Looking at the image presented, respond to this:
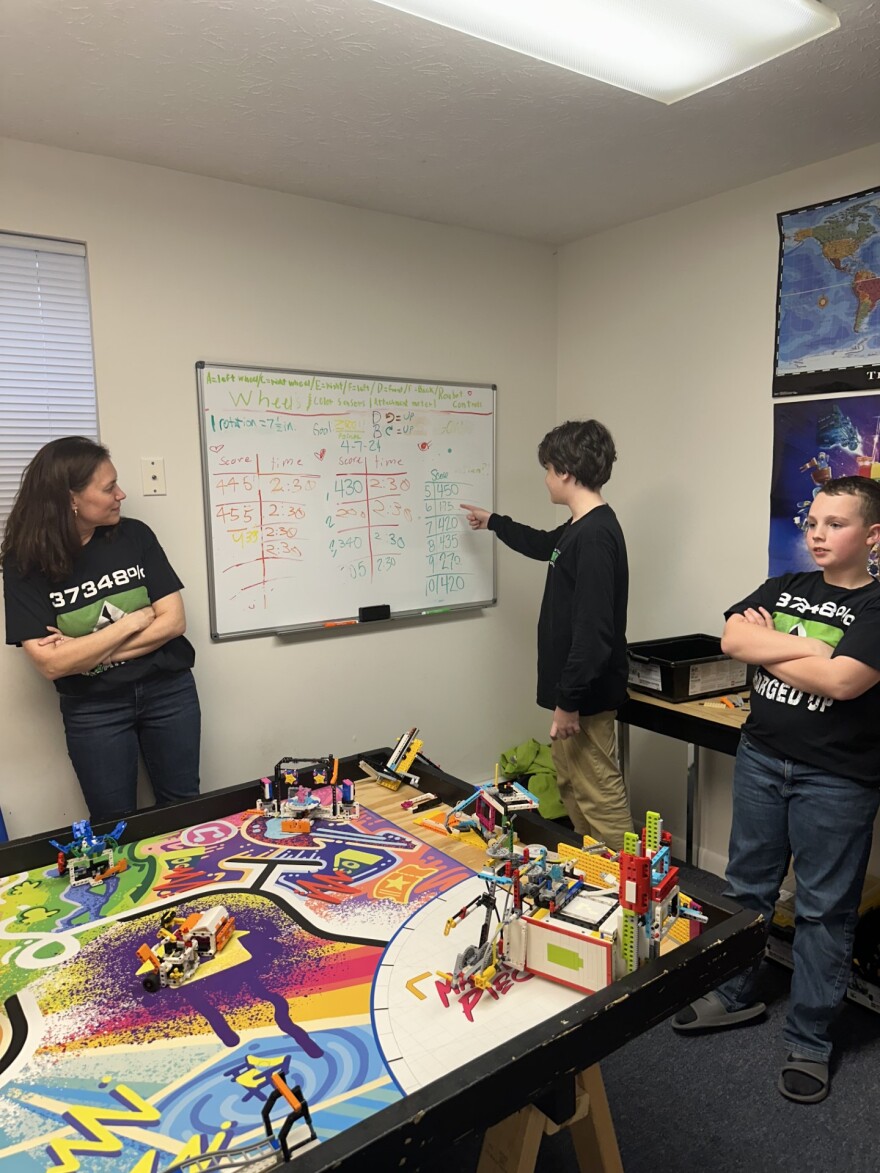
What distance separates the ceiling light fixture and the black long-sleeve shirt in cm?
116

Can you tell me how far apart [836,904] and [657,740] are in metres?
1.38

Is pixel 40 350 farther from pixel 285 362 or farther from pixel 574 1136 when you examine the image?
pixel 574 1136

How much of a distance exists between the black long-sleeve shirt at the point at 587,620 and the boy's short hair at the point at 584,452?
113 millimetres

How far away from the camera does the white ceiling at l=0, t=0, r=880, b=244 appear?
172cm

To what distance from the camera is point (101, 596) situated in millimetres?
2277

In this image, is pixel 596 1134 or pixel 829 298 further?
pixel 829 298

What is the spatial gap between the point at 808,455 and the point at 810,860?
1354 mm

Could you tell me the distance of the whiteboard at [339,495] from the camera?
2.75 metres

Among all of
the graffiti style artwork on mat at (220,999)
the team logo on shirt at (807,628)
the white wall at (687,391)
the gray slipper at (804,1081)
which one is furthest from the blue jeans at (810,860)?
the graffiti style artwork on mat at (220,999)

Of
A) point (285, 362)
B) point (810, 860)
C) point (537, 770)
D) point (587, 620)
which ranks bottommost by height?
point (537, 770)

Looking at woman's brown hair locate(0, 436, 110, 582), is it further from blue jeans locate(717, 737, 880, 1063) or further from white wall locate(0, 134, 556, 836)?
blue jeans locate(717, 737, 880, 1063)

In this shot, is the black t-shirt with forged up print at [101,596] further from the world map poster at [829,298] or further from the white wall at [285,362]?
the world map poster at [829,298]

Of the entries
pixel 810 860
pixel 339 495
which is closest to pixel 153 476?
pixel 339 495

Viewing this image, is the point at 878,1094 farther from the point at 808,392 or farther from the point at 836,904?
the point at 808,392
